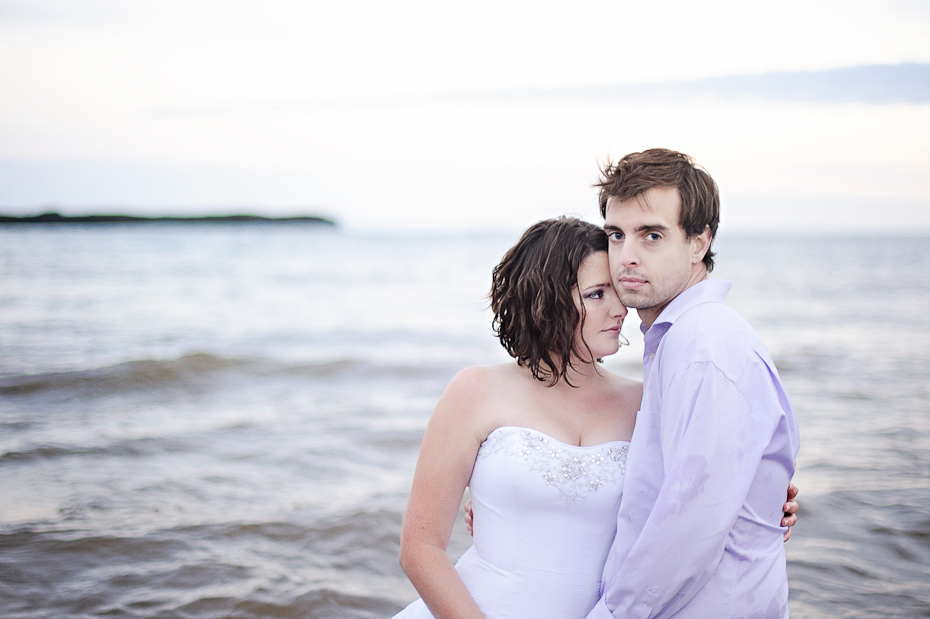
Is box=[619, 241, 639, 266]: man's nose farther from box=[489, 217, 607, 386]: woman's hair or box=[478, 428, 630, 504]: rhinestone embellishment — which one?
box=[478, 428, 630, 504]: rhinestone embellishment

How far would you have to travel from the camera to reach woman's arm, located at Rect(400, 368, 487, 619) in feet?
8.68

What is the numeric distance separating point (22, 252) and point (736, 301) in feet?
105

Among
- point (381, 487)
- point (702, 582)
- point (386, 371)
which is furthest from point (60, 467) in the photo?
point (702, 582)

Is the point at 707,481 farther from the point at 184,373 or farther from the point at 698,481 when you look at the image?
the point at 184,373

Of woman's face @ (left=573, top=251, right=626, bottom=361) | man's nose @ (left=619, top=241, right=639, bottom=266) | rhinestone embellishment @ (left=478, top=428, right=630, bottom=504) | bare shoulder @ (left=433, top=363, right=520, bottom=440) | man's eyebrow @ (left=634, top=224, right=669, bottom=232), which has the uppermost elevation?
man's eyebrow @ (left=634, top=224, right=669, bottom=232)

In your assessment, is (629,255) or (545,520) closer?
(629,255)

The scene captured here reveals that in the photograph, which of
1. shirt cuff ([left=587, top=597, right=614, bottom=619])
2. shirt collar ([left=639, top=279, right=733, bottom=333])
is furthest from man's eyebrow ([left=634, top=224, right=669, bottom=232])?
shirt cuff ([left=587, top=597, right=614, bottom=619])

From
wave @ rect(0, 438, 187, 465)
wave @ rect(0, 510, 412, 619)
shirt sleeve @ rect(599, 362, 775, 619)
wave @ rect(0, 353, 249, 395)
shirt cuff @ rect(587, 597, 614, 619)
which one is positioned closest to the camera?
shirt sleeve @ rect(599, 362, 775, 619)

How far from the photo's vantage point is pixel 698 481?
6.31ft

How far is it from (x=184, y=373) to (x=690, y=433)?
10208mm

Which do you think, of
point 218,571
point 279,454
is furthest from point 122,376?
point 218,571

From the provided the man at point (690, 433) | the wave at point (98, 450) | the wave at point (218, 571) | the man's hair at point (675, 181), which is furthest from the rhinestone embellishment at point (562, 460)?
the wave at point (98, 450)

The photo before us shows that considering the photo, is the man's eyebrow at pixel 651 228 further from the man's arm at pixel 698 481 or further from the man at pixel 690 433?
the man's arm at pixel 698 481

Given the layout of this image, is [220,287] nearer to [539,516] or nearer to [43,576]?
[43,576]
